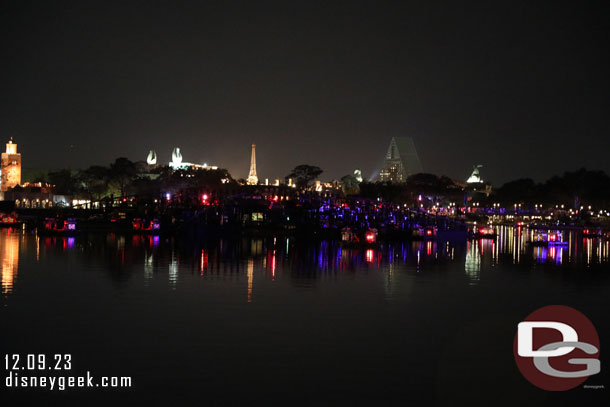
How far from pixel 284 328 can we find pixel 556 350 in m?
8.84

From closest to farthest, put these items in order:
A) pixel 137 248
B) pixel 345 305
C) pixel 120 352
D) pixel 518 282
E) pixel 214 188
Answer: pixel 120 352, pixel 345 305, pixel 518 282, pixel 137 248, pixel 214 188

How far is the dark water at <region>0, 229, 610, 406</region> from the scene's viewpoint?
1755cm

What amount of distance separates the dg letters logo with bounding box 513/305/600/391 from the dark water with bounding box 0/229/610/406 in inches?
15.4

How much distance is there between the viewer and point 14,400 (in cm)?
1645

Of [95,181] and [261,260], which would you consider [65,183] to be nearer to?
[95,181]

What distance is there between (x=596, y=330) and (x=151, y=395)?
1663cm

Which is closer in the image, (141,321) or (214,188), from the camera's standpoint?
(141,321)

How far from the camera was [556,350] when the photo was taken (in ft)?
70.3

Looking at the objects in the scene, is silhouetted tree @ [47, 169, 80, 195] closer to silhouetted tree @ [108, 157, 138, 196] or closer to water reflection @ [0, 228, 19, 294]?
silhouetted tree @ [108, 157, 138, 196]

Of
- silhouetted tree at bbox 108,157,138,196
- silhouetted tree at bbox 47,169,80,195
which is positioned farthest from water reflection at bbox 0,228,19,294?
silhouetted tree at bbox 47,169,80,195

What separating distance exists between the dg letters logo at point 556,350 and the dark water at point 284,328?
1.28 feet

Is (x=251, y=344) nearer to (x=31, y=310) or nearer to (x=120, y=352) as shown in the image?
(x=120, y=352)

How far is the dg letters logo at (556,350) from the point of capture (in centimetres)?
1923

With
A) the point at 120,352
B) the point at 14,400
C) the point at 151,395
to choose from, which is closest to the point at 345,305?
the point at 120,352
